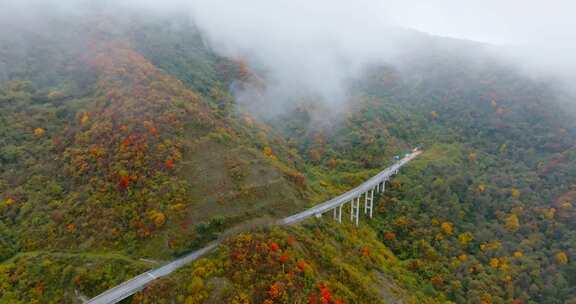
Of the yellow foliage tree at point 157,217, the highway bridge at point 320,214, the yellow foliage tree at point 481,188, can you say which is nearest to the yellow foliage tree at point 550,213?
the yellow foliage tree at point 481,188

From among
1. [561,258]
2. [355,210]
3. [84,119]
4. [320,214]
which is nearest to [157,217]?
[320,214]

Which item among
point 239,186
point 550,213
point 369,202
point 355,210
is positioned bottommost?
point 355,210

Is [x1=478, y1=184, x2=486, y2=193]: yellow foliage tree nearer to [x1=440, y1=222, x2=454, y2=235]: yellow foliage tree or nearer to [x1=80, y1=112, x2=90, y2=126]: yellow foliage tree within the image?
[x1=440, y1=222, x2=454, y2=235]: yellow foliage tree

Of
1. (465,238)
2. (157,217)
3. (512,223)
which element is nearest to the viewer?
(157,217)

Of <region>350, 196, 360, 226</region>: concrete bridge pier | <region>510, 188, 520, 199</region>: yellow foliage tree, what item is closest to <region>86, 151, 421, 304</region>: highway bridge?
<region>350, 196, 360, 226</region>: concrete bridge pier

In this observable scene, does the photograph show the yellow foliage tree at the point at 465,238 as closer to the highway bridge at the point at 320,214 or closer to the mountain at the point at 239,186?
the mountain at the point at 239,186

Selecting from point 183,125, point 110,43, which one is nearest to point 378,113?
point 183,125

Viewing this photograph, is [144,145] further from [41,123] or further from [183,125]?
[41,123]

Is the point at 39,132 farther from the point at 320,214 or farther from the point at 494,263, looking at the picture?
the point at 494,263
